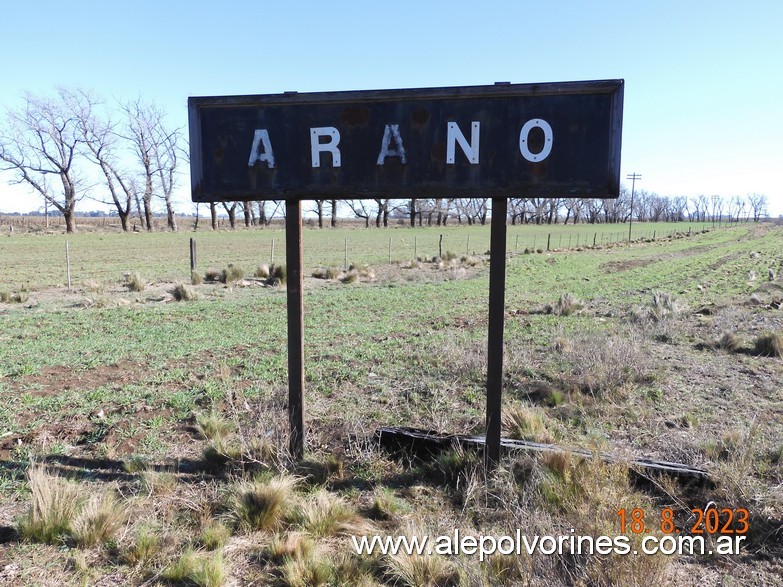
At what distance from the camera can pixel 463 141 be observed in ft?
12.3

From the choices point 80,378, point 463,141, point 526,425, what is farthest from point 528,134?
point 80,378

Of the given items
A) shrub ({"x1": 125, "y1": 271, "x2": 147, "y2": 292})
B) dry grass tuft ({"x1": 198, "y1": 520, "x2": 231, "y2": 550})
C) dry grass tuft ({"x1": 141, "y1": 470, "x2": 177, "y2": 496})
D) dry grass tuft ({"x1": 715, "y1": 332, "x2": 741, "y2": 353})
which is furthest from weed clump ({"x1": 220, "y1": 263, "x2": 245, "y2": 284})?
dry grass tuft ({"x1": 198, "y1": 520, "x2": 231, "y2": 550})

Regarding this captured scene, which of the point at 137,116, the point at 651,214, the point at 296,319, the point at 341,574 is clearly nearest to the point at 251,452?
the point at 296,319

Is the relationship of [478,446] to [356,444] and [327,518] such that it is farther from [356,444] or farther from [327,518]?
[327,518]

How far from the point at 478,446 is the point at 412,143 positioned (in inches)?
90.8

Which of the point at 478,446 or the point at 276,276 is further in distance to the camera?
the point at 276,276

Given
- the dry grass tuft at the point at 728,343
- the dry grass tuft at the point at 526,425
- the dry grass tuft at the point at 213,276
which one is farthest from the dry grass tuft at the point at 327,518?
the dry grass tuft at the point at 213,276

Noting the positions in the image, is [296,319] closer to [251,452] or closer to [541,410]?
[251,452]

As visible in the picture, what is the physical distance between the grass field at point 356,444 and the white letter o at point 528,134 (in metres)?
2.12

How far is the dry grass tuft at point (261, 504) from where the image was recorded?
3270mm

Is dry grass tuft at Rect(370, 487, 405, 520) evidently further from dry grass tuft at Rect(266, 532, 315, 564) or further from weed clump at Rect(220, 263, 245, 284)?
weed clump at Rect(220, 263, 245, 284)

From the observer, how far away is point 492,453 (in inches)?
153

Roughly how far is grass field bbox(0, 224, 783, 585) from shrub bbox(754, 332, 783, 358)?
30 millimetres

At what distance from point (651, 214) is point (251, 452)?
21406 centimetres
